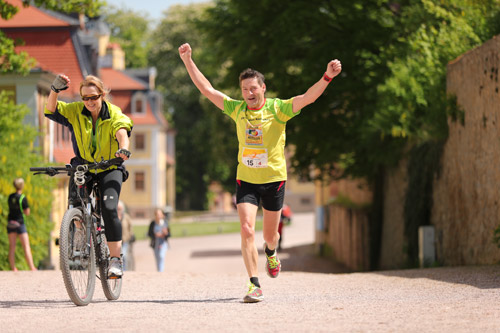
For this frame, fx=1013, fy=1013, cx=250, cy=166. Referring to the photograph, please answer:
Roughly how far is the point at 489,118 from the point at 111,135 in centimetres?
717

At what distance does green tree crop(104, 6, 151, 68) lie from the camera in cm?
7119

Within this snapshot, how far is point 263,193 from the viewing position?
8758mm

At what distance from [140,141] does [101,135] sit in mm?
60355

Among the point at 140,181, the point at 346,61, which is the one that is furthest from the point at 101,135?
the point at 140,181

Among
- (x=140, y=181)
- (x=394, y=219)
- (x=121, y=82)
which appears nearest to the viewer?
(x=394, y=219)

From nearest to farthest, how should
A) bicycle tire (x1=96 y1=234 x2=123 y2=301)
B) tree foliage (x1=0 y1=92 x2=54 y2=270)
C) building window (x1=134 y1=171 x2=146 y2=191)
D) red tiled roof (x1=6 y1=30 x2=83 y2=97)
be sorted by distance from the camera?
bicycle tire (x1=96 y1=234 x2=123 y2=301) < tree foliage (x1=0 y1=92 x2=54 y2=270) < red tiled roof (x1=6 y1=30 x2=83 y2=97) < building window (x1=134 y1=171 x2=146 y2=191)

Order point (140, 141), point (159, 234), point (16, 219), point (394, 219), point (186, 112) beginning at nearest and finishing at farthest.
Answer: point (16, 219), point (159, 234), point (394, 219), point (140, 141), point (186, 112)

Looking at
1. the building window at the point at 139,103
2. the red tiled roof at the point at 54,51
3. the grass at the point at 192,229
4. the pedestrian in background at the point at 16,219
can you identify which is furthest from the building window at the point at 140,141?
the pedestrian in background at the point at 16,219

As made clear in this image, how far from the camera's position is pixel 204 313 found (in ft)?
25.4

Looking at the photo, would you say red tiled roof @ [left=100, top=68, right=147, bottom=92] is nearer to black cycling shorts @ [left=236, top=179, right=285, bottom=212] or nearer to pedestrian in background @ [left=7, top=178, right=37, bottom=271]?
pedestrian in background @ [left=7, top=178, right=37, bottom=271]

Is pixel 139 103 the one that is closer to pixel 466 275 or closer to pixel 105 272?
pixel 466 275

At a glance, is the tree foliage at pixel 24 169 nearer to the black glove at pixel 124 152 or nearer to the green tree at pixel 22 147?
the green tree at pixel 22 147

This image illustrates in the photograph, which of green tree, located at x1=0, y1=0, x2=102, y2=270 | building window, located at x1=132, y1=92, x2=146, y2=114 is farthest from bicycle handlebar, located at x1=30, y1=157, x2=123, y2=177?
building window, located at x1=132, y1=92, x2=146, y2=114

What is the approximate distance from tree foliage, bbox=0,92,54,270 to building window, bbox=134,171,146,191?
50.7 m
